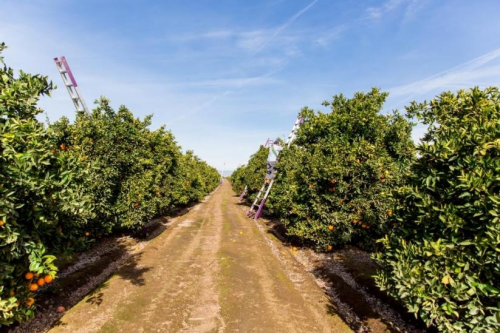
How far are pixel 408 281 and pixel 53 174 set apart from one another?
10.5 meters

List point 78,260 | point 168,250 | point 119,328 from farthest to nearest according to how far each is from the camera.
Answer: point 168,250, point 78,260, point 119,328

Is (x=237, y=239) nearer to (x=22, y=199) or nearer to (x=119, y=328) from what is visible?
(x=119, y=328)

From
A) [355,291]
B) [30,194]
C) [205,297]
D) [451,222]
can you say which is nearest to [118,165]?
[205,297]

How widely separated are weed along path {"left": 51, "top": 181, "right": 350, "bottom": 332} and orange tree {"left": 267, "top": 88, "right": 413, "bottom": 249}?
4.00 metres

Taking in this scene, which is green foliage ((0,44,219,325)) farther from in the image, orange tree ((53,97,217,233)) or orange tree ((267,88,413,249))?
orange tree ((267,88,413,249))

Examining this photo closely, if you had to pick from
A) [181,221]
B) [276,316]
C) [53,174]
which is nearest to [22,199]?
[53,174]

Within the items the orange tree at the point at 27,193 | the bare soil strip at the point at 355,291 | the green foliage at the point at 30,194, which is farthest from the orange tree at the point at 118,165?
the bare soil strip at the point at 355,291

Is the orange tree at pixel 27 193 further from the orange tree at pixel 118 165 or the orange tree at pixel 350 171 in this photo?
the orange tree at pixel 350 171

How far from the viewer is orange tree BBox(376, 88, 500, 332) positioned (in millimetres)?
6395

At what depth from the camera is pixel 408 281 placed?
7.42m

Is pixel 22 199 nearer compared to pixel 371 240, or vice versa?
pixel 22 199

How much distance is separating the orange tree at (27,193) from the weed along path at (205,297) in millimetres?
3643

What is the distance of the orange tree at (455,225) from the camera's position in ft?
21.0

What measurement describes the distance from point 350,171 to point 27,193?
15.7m
